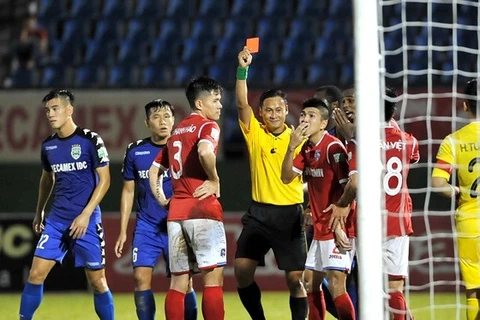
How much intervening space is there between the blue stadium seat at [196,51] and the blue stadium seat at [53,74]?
73.6 inches

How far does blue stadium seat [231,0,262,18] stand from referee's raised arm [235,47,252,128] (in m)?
8.45

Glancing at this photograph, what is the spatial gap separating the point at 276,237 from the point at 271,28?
8.62 m

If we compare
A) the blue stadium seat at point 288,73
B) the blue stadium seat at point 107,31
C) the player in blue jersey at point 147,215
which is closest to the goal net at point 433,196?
the blue stadium seat at point 288,73

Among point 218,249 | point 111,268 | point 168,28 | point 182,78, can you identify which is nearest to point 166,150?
point 218,249

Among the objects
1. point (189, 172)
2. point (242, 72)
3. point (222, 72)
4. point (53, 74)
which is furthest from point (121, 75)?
point (189, 172)

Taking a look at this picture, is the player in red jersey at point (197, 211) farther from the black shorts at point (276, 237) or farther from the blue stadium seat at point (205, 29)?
the blue stadium seat at point (205, 29)

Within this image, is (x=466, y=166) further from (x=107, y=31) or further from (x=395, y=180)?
(x=107, y=31)

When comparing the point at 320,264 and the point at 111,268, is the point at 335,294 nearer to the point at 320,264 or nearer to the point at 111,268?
the point at 320,264

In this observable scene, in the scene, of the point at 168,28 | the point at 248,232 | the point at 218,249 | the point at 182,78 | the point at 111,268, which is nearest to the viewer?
the point at 218,249

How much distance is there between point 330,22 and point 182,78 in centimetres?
268

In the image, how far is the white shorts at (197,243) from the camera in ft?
25.5

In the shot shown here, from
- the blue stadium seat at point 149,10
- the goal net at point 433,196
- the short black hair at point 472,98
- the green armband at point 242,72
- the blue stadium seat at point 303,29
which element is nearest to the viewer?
the short black hair at point 472,98

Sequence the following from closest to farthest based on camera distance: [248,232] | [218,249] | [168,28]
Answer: [218,249] < [248,232] < [168,28]

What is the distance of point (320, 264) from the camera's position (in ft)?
26.0
